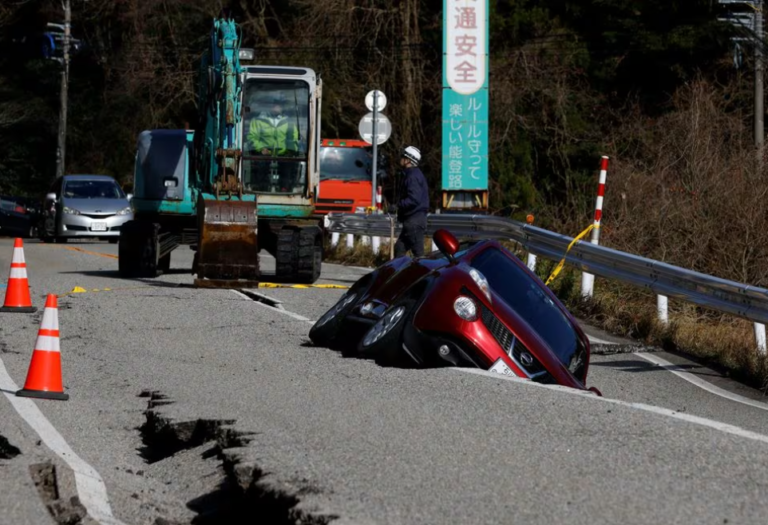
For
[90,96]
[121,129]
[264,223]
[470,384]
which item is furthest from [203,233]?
[90,96]

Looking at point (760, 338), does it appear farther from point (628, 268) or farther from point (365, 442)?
point (365, 442)

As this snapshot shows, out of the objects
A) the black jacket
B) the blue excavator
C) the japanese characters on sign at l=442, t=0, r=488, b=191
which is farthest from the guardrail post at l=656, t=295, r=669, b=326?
the japanese characters on sign at l=442, t=0, r=488, b=191

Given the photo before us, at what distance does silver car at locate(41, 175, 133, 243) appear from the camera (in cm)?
3175

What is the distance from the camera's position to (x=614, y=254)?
14.4m

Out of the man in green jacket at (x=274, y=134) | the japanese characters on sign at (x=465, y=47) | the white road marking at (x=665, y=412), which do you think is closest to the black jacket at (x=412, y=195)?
the man in green jacket at (x=274, y=134)

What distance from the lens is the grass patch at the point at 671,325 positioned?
11.7 m

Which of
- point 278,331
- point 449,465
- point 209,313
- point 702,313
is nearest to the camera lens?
point 449,465

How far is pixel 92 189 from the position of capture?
33.5 metres

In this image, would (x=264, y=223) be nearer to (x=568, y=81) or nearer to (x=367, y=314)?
(x=367, y=314)

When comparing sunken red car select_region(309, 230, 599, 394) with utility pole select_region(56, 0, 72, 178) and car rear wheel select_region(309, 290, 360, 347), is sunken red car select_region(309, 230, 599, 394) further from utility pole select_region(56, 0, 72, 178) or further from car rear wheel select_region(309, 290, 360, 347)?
utility pole select_region(56, 0, 72, 178)

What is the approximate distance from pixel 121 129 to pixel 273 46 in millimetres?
12208

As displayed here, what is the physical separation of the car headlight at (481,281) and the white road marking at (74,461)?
2972mm

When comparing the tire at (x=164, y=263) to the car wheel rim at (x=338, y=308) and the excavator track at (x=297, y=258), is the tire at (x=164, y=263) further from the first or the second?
the car wheel rim at (x=338, y=308)

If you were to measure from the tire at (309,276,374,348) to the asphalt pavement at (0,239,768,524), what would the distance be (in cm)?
15
